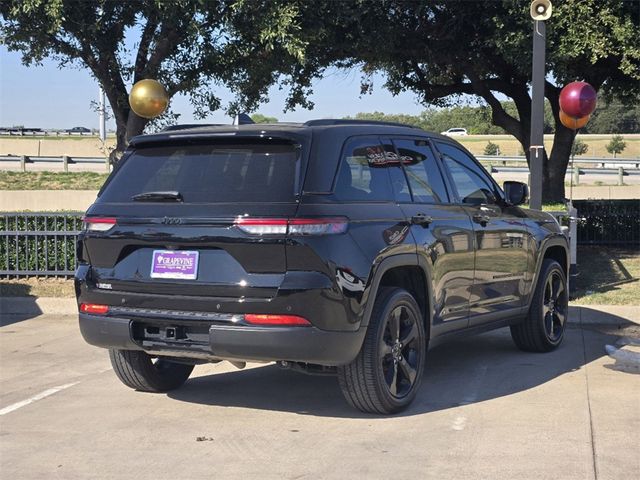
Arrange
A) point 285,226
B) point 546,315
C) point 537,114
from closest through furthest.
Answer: point 285,226, point 546,315, point 537,114

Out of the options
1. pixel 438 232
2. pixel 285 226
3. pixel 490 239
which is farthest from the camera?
pixel 490 239

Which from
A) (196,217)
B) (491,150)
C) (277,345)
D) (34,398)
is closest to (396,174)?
(196,217)

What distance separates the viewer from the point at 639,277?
11578 millimetres

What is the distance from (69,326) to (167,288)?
4.81 meters

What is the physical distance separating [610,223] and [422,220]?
31.6 feet

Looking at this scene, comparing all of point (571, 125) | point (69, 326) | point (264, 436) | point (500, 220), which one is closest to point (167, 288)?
point (264, 436)

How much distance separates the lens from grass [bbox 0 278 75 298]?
11.0 meters

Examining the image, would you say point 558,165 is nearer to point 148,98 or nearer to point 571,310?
point 571,310

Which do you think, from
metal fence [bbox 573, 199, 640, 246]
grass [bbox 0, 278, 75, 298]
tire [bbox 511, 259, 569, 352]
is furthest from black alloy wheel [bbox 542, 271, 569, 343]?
metal fence [bbox 573, 199, 640, 246]

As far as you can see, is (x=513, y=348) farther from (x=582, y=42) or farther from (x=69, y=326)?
(x=582, y=42)

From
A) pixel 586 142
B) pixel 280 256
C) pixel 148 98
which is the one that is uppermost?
pixel 586 142

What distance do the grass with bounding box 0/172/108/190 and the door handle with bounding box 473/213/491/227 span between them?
18.3m

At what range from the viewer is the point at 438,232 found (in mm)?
6152

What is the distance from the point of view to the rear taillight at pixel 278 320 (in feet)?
16.6
